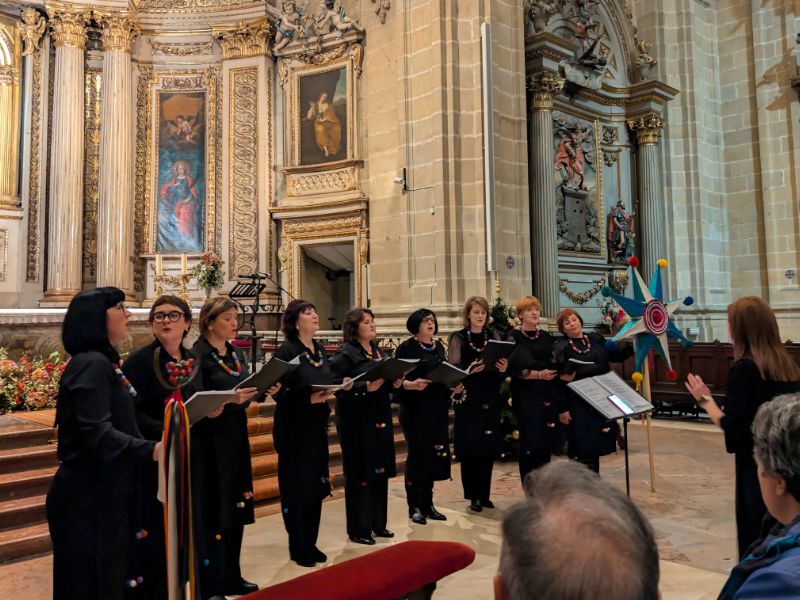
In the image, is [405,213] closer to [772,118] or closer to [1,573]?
[1,573]

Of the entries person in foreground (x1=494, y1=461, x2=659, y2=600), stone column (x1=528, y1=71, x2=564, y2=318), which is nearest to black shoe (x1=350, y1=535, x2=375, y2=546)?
person in foreground (x1=494, y1=461, x2=659, y2=600)

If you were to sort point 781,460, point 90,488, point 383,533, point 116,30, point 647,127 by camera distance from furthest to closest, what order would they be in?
1. point 647,127
2. point 116,30
3. point 383,533
4. point 90,488
5. point 781,460

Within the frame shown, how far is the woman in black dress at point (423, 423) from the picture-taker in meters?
5.04

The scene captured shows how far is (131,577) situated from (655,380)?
9.77 m

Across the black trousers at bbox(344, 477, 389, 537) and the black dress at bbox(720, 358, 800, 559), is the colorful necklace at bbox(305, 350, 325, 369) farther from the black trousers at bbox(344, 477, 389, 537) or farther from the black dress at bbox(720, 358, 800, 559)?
the black dress at bbox(720, 358, 800, 559)

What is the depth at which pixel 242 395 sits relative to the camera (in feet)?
11.3

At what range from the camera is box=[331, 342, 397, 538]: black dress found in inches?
182

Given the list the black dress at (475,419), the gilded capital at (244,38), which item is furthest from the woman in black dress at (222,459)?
the gilded capital at (244,38)

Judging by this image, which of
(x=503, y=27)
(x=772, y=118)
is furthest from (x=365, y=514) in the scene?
(x=772, y=118)

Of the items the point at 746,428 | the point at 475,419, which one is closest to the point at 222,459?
the point at 475,419

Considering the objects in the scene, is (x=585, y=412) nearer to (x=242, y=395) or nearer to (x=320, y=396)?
(x=320, y=396)

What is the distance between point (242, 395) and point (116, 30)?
1199 centimetres

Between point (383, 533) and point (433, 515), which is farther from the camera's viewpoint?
point (433, 515)

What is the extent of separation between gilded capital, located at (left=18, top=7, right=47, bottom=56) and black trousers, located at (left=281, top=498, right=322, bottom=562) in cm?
1228
